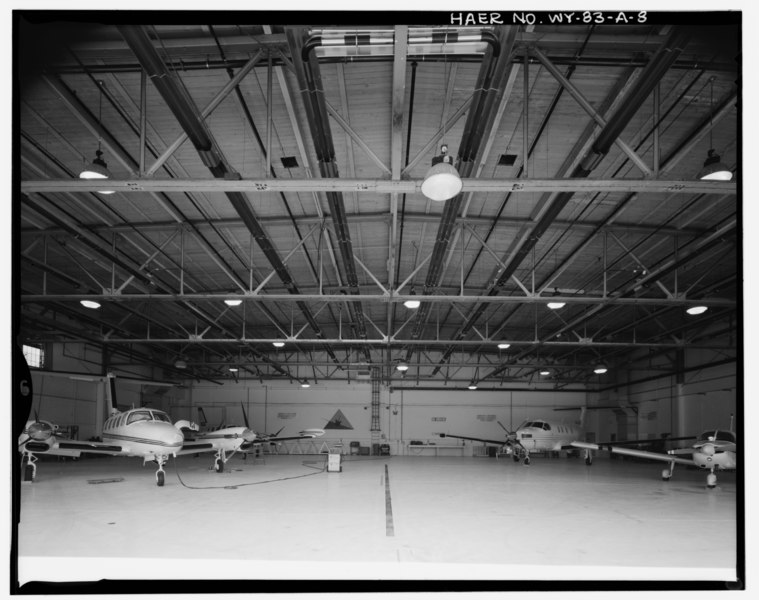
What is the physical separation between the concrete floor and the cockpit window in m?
1.95

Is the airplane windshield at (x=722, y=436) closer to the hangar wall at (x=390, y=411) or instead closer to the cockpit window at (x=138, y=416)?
the cockpit window at (x=138, y=416)

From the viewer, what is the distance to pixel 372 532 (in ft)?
29.7

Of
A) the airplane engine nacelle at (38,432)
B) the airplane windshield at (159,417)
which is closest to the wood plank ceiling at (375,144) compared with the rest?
the airplane engine nacelle at (38,432)

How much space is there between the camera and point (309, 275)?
66.8ft

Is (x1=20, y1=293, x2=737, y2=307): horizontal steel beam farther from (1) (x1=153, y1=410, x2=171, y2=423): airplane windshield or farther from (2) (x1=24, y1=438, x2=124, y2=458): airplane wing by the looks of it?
(1) (x1=153, y1=410, x2=171, y2=423): airplane windshield

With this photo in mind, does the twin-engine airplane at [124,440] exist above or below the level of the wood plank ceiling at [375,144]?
below

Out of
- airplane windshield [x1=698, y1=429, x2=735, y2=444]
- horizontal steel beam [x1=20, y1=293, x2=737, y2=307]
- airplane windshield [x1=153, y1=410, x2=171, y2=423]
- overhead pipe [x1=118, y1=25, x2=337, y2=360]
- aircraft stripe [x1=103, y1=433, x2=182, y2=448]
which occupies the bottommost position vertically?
aircraft stripe [x1=103, y1=433, x2=182, y2=448]

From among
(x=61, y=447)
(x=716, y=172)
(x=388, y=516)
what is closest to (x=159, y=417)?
(x=61, y=447)

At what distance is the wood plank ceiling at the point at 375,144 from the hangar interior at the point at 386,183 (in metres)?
0.05

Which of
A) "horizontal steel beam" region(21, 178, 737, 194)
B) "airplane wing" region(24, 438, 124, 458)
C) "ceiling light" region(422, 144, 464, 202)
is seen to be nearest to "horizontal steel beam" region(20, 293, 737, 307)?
"airplane wing" region(24, 438, 124, 458)

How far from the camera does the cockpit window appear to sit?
17.7 m

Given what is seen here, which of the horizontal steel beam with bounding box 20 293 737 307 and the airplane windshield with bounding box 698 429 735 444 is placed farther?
the airplane windshield with bounding box 698 429 735 444

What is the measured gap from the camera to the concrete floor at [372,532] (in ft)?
21.9

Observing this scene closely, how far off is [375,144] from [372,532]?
272 inches
